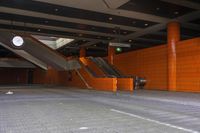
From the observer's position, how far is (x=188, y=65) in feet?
57.8

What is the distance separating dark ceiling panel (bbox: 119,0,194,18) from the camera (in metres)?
15.0

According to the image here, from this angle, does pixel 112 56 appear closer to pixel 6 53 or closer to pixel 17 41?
pixel 17 41

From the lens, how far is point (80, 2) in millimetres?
15414

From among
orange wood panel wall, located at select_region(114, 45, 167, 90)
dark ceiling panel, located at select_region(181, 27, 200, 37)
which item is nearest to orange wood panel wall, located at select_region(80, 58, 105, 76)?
orange wood panel wall, located at select_region(114, 45, 167, 90)

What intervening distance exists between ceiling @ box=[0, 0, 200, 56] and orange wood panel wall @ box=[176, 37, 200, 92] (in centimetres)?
205

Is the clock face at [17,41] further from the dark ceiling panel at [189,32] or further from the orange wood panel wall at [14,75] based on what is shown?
the orange wood panel wall at [14,75]

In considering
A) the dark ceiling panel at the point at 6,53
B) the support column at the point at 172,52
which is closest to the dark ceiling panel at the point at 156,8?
the support column at the point at 172,52

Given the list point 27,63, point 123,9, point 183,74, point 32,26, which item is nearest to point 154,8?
point 123,9

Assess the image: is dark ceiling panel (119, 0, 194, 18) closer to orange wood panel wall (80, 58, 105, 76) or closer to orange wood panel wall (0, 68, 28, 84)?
orange wood panel wall (80, 58, 105, 76)

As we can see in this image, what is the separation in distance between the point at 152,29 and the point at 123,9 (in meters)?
6.57

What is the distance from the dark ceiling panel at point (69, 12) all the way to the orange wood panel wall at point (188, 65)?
3.55 metres

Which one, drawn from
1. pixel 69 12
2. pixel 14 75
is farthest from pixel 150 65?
pixel 14 75

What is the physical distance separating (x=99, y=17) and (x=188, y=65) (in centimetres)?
734

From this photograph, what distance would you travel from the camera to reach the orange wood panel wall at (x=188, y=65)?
16953mm
